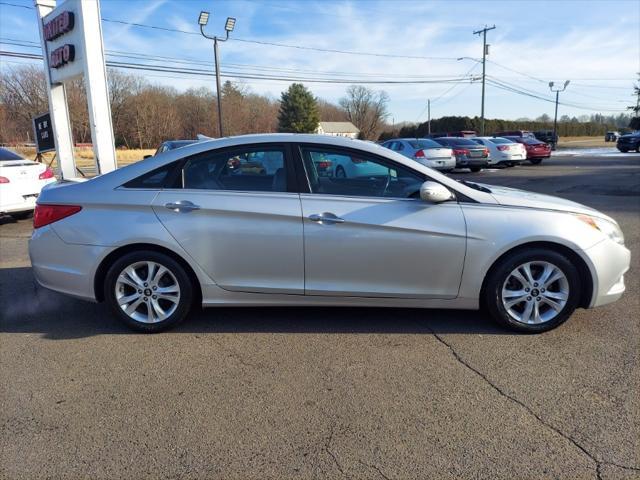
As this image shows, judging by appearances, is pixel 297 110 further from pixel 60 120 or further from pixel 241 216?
pixel 241 216

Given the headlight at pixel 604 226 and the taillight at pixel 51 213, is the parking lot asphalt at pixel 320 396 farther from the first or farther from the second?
the taillight at pixel 51 213

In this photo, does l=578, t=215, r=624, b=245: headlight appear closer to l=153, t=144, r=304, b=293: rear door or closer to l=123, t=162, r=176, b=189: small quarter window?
l=153, t=144, r=304, b=293: rear door

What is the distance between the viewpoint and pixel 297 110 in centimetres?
8425

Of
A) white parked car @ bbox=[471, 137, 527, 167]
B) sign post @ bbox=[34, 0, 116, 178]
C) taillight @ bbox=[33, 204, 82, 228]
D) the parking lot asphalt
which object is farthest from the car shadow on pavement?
white parked car @ bbox=[471, 137, 527, 167]

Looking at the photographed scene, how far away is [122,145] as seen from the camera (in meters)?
65.4

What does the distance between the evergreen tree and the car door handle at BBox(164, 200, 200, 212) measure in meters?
81.6

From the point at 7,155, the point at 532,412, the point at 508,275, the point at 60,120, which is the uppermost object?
the point at 60,120

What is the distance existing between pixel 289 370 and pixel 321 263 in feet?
2.80

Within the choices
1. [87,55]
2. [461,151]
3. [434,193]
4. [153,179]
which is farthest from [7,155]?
[461,151]

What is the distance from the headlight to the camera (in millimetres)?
3674

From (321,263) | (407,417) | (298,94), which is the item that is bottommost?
(407,417)

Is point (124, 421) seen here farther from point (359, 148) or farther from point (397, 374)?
point (359, 148)

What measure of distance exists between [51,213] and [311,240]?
2.14m

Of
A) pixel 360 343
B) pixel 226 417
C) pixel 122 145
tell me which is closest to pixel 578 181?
pixel 360 343
